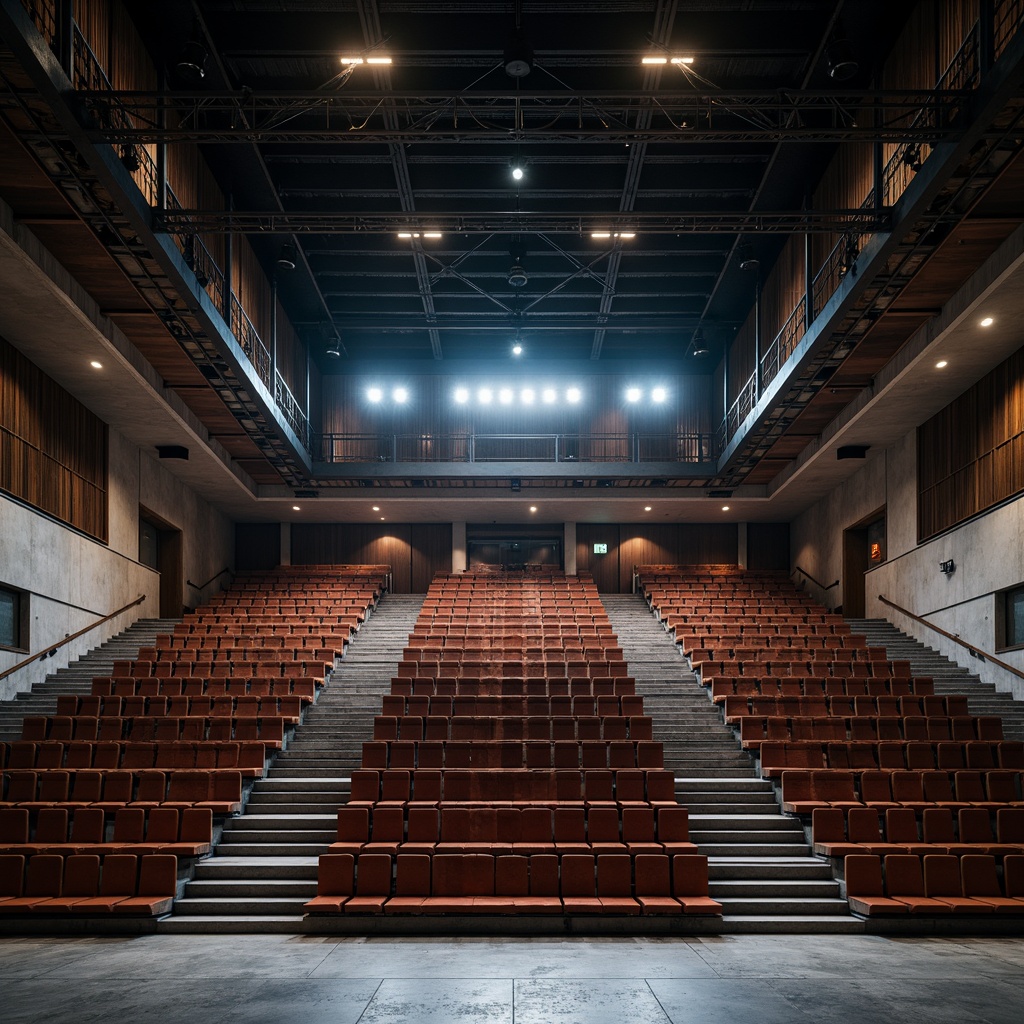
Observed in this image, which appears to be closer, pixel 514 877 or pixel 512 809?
pixel 514 877

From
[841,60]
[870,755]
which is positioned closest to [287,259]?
[841,60]

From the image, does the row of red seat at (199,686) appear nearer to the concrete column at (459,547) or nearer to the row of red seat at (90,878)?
the row of red seat at (90,878)

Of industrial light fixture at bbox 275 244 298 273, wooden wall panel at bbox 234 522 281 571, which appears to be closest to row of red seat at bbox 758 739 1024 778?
industrial light fixture at bbox 275 244 298 273

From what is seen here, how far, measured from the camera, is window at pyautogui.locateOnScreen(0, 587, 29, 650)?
10.5 meters

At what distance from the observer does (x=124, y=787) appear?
27.6 ft

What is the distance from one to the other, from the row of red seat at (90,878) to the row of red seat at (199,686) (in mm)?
3306

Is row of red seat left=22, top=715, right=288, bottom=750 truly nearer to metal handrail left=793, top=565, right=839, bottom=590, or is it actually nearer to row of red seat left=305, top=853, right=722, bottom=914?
row of red seat left=305, top=853, right=722, bottom=914

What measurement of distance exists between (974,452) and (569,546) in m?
9.14

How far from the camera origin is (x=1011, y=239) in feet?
27.4

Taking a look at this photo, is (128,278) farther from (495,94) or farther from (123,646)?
(123,646)

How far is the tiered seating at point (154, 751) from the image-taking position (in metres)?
7.74

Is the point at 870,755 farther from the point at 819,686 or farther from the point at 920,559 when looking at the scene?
the point at 920,559

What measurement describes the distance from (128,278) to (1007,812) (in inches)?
356

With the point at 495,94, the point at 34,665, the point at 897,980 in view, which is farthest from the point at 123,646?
the point at 897,980
